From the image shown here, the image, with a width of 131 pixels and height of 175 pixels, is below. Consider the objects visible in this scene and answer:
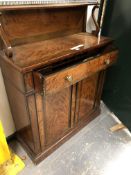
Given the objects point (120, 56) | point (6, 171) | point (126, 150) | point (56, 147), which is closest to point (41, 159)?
point (56, 147)

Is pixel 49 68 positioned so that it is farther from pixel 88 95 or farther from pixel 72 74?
pixel 88 95

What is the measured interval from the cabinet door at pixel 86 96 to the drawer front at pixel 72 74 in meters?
0.19

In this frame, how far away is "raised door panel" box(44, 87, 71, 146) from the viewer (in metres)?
1.01

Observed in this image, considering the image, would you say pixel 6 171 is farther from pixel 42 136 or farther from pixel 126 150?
pixel 126 150

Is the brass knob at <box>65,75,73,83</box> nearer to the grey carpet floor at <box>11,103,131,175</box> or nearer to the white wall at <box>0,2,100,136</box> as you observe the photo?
the white wall at <box>0,2,100,136</box>

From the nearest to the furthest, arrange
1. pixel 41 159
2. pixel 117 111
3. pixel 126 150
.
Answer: pixel 41 159
pixel 126 150
pixel 117 111

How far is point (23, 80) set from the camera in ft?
2.55

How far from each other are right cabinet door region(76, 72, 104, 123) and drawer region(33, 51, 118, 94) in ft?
0.64

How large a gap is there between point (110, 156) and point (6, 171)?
2.80 feet

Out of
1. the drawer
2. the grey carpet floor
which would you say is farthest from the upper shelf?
the grey carpet floor

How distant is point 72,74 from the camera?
86 centimetres

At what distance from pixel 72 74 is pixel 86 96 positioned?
495 millimetres

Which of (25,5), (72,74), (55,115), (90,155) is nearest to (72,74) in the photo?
(72,74)

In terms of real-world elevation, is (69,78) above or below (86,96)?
above
